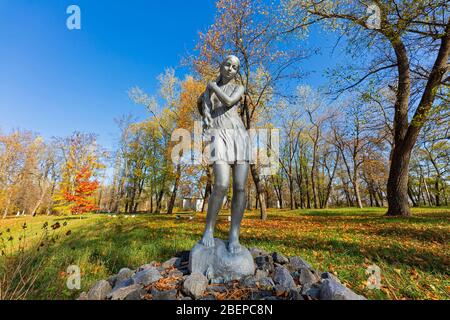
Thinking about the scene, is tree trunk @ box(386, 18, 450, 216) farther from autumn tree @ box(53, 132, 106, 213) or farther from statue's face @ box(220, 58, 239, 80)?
autumn tree @ box(53, 132, 106, 213)

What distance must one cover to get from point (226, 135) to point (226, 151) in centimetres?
23

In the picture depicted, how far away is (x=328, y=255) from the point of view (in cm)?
462

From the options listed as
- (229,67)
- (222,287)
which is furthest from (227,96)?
(222,287)

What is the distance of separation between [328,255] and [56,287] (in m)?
4.86

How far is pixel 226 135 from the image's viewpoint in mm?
3102

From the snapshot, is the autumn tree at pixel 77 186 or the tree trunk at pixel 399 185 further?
the autumn tree at pixel 77 186

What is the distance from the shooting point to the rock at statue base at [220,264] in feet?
8.74

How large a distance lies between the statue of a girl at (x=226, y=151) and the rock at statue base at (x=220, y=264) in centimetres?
11

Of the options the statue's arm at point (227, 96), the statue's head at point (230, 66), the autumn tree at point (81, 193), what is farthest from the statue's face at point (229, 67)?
the autumn tree at point (81, 193)

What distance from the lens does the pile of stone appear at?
2.09 metres

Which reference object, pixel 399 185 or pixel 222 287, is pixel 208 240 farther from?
pixel 399 185

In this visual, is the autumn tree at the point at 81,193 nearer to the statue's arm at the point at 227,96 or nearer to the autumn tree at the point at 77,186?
the autumn tree at the point at 77,186
